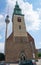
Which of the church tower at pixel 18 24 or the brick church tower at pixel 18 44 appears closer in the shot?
the brick church tower at pixel 18 44

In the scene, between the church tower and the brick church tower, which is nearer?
the brick church tower

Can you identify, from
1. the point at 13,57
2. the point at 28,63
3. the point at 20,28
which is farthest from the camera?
the point at 20,28

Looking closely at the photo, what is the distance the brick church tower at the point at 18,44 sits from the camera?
57138mm

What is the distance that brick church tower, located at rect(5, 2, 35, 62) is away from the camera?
57138 mm

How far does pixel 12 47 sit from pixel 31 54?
681cm

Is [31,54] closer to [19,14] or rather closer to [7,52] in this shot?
[7,52]

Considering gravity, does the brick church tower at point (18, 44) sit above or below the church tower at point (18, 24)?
below

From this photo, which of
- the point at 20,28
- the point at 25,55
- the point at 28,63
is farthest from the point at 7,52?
the point at 28,63

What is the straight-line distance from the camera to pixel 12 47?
57875 mm

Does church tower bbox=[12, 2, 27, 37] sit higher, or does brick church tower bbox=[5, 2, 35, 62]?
church tower bbox=[12, 2, 27, 37]

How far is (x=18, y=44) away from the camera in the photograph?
58.7 metres

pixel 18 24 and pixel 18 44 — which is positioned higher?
pixel 18 24

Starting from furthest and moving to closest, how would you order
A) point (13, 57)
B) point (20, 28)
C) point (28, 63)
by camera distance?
point (20, 28), point (13, 57), point (28, 63)

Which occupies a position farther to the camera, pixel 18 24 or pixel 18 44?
pixel 18 24
